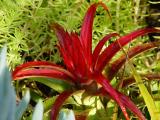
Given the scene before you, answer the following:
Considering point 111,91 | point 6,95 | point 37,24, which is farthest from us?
point 37,24

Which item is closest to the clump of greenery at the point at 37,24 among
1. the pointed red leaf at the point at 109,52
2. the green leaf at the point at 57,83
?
the green leaf at the point at 57,83

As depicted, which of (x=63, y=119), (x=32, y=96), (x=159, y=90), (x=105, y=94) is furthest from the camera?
(x=32, y=96)

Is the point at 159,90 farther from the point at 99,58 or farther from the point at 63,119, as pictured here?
the point at 63,119

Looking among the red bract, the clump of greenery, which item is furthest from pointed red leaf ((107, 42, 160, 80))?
the clump of greenery

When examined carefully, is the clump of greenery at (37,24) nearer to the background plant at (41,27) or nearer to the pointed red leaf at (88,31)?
the background plant at (41,27)

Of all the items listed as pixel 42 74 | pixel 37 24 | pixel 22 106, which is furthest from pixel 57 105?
pixel 22 106

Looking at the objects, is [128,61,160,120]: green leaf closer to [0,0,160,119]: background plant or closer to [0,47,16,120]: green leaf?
[0,0,160,119]: background plant

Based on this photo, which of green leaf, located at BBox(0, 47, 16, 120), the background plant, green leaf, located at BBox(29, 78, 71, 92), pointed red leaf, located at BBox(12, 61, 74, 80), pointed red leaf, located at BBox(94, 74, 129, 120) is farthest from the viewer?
the background plant

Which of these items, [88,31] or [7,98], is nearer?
[7,98]

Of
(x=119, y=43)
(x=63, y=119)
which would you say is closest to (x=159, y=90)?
(x=119, y=43)

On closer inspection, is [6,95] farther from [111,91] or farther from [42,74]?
[42,74]

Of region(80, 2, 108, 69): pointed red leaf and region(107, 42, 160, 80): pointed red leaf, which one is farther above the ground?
region(80, 2, 108, 69): pointed red leaf
